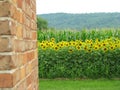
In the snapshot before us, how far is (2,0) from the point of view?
199 centimetres

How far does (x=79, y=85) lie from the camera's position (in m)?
8.92

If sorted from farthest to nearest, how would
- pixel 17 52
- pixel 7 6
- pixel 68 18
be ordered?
pixel 68 18, pixel 17 52, pixel 7 6

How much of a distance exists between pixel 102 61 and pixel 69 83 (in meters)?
1.33

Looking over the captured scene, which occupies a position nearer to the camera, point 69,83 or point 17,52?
point 17,52

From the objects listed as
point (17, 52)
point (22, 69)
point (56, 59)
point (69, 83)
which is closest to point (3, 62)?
point (17, 52)

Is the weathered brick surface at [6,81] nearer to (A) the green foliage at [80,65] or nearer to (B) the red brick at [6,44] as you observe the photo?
(B) the red brick at [6,44]

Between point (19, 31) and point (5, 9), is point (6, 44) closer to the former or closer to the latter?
point (5, 9)

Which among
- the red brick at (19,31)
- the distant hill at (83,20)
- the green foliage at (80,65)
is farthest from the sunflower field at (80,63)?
the distant hill at (83,20)

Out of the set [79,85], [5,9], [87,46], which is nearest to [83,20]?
[87,46]

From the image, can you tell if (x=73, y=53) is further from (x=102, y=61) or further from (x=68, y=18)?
(x=68, y=18)

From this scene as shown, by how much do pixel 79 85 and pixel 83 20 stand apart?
3843 cm

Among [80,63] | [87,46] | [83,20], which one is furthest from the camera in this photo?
[83,20]

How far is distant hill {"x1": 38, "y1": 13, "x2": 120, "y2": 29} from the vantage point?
1716 inches

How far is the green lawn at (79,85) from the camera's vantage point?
28.0 ft
